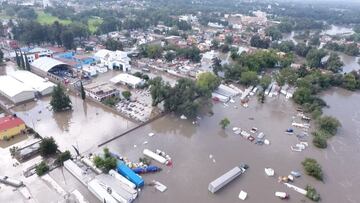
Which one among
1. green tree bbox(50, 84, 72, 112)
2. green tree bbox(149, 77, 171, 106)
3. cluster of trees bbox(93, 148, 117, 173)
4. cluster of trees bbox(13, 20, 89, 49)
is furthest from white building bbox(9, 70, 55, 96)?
cluster of trees bbox(93, 148, 117, 173)

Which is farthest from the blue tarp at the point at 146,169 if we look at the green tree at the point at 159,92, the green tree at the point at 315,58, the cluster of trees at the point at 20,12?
the cluster of trees at the point at 20,12

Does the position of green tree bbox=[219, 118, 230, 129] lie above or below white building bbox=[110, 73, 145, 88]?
above

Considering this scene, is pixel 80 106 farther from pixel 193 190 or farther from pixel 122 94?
pixel 193 190

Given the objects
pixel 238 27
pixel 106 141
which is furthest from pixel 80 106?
pixel 238 27

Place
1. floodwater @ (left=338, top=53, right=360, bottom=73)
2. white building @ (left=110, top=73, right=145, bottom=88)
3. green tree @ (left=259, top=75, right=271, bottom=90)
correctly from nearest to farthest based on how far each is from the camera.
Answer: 1. green tree @ (left=259, top=75, right=271, bottom=90)
2. white building @ (left=110, top=73, right=145, bottom=88)
3. floodwater @ (left=338, top=53, right=360, bottom=73)

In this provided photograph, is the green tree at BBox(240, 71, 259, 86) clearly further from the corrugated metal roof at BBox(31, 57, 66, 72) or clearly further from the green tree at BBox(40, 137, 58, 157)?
the corrugated metal roof at BBox(31, 57, 66, 72)

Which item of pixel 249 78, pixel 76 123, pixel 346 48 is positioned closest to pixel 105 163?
pixel 76 123
